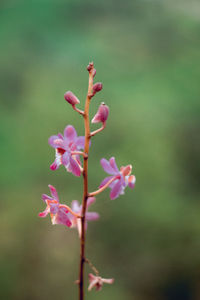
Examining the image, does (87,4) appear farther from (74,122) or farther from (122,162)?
(122,162)

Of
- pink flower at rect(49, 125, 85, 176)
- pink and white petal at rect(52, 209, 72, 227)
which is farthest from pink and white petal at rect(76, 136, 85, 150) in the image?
pink and white petal at rect(52, 209, 72, 227)

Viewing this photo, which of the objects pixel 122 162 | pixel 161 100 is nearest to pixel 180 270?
pixel 122 162

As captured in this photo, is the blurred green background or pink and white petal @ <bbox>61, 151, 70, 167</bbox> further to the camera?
the blurred green background

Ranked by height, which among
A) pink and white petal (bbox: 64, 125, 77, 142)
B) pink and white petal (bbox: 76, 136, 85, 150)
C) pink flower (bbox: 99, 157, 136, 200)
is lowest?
pink flower (bbox: 99, 157, 136, 200)

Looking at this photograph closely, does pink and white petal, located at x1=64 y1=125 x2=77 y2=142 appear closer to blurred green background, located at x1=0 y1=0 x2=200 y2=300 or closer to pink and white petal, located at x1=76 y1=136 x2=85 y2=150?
pink and white petal, located at x1=76 y1=136 x2=85 y2=150

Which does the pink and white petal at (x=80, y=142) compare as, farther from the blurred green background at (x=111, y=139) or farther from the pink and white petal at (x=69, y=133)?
the blurred green background at (x=111, y=139)

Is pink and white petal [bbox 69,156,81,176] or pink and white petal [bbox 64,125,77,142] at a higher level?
pink and white petal [bbox 64,125,77,142]

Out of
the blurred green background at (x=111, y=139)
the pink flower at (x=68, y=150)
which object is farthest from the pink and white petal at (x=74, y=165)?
the blurred green background at (x=111, y=139)
